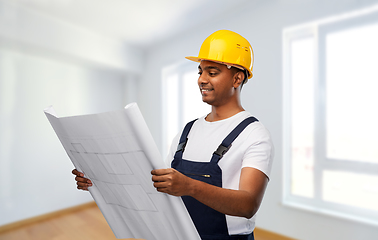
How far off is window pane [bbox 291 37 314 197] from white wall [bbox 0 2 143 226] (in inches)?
107

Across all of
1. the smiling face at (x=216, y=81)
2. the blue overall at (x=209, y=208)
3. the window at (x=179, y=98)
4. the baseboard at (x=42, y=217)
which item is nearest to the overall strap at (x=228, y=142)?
the blue overall at (x=209, y=208)

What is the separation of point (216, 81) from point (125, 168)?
1.52 ft

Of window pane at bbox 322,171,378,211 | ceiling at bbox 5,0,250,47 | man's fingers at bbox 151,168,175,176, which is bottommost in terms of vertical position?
window pane at bbox 322,171,378,211

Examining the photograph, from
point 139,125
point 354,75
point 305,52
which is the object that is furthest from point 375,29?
point 139,125

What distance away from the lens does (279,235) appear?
7.91 feet

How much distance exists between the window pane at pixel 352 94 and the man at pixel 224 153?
166cm

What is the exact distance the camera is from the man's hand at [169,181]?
52 centimetres

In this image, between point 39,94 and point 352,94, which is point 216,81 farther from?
point 39,94

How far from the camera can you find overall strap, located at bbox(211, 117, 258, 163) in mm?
790

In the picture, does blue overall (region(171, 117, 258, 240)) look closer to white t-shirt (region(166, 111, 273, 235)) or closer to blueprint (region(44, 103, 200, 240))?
white t-shirt (region(166, 111, 273, 235))

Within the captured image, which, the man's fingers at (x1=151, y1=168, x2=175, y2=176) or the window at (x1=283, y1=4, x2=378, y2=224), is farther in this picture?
the window at (x1=283, y1=4, x2=378, y2=224)

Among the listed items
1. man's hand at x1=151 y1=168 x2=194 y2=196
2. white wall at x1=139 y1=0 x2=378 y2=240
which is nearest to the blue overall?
man's hand at x1=151 y1=168 x2=194 y2=196

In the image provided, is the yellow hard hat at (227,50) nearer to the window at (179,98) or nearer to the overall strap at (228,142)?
the overall strap at (228,142)

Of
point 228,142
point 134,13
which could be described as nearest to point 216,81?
point 228,142
